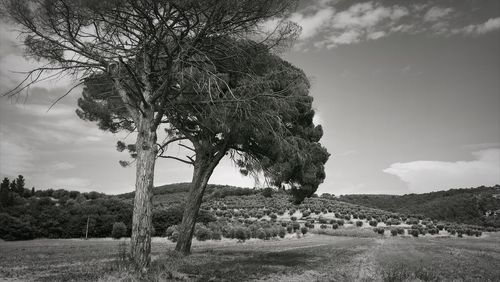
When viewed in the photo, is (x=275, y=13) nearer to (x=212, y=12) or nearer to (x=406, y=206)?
(x=212, y=12)

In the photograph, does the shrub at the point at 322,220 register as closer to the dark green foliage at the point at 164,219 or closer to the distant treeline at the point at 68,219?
the distant treeline at the point at 68,219

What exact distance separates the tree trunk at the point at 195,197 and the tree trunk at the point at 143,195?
180 inches

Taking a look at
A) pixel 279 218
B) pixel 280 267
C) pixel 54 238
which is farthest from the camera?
pixel 279 218

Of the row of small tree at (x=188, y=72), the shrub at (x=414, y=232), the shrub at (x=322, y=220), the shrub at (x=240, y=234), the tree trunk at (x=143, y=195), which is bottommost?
the shrub at (x=414, y=232)

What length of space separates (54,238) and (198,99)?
69.3 ft

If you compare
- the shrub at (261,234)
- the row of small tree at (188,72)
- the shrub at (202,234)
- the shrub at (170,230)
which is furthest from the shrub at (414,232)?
the row of small tree at (188,72)

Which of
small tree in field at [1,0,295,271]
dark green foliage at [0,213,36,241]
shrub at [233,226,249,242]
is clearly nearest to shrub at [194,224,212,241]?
shrub at [233,226,249,242]

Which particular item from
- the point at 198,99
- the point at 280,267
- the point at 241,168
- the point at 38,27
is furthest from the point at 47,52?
the point at 280,267

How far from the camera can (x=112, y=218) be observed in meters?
28.6

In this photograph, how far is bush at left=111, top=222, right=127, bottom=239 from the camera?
27.0m

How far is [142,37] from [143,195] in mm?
4321

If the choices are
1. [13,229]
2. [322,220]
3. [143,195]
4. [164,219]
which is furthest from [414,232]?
[13,229]

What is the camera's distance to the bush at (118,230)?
27.0 m

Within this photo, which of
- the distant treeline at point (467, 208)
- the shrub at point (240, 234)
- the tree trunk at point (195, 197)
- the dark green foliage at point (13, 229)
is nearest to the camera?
the tree trunk at point (195, 197)
